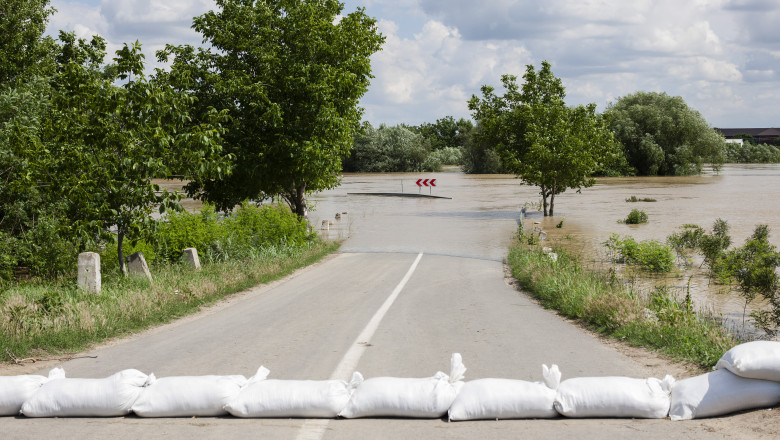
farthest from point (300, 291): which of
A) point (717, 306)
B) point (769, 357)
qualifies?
point (769, 357)

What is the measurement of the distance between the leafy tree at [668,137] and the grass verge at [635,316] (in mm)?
70547

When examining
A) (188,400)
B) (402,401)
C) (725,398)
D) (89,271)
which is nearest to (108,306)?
(89,271)

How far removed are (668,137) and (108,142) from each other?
7921cm

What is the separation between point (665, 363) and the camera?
7.61 meters

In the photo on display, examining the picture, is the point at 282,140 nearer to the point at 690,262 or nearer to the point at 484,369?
the point at 690,262

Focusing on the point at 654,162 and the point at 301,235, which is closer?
the point at 301,235

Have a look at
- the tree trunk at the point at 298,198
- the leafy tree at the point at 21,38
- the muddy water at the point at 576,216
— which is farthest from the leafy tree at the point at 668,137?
the leafy tree at the point at 21,38

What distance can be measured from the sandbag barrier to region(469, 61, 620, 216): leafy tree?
3079 centimetres

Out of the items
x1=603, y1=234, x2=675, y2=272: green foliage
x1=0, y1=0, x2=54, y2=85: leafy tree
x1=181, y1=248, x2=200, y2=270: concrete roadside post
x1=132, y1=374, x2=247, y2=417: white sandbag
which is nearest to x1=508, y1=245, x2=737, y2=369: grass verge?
x1=132, y1=374, x2=247, y2=417: white sandbag

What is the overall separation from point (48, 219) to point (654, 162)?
75.0 m

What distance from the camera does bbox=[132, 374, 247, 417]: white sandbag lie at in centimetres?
583

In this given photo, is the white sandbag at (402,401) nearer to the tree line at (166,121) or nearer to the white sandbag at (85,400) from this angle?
the white sandbag at (85,400)

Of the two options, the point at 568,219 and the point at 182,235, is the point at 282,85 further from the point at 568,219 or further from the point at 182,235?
the point at 568,219

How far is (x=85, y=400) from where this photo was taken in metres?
5.88
